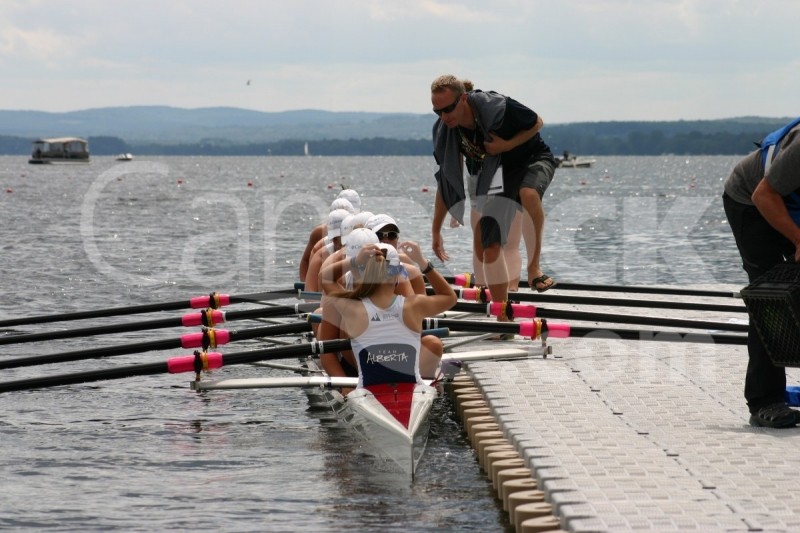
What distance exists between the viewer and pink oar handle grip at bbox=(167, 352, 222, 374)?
33.1 ft

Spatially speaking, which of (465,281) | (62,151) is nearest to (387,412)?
(465,281)

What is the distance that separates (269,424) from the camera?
11734 mm

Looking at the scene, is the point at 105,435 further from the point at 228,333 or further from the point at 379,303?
A: the point at 379,303

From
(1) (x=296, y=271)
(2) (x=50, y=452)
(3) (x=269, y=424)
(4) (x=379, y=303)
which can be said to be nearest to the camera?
(4) (x=379, y=303)

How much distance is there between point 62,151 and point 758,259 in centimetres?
18057

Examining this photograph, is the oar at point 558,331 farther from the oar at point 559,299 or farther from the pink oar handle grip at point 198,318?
the pink oar handle grip at point 198,318

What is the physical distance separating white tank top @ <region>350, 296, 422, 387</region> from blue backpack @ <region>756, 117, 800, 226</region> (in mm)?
2859

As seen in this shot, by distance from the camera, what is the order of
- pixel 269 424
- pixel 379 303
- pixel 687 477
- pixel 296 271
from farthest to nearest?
pixel 296 271 < pixel 269 424 < pixel 379 303 < pixel 687 477

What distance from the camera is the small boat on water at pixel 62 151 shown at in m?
179

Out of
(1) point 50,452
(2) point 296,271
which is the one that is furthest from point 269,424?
(2) point 296,271

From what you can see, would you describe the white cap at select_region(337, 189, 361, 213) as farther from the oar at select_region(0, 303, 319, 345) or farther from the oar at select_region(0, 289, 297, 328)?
the oar at select_region(0, 303, 319, 345)

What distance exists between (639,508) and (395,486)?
2.81 metres

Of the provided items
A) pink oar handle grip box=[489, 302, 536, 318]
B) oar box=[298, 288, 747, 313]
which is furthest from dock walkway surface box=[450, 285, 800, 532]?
oar box=[298, 288, 747, 313]

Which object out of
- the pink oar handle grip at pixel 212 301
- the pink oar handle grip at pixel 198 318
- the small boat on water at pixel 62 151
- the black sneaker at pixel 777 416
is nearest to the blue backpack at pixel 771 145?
the black sneaker at pixel 777 416
